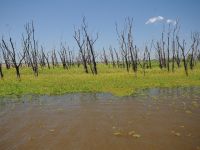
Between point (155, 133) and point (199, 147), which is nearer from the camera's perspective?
point (199, 147)

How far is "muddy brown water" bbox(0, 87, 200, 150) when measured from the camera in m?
7.41

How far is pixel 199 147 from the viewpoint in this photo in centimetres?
683

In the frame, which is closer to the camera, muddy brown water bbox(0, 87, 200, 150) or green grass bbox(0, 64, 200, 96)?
muddy brown water bbox(0, 87, 200, 150)

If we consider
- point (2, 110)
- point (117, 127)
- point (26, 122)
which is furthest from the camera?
point (2, 110)

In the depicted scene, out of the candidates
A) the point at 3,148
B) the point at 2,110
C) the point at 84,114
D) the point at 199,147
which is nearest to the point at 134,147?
the point at 199,147

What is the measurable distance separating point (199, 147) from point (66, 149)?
11.4ft

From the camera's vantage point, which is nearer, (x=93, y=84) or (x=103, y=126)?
(x=103, y=126)

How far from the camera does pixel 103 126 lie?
9.46m

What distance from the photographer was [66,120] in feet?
34.7

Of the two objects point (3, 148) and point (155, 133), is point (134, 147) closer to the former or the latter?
point (155, 133)

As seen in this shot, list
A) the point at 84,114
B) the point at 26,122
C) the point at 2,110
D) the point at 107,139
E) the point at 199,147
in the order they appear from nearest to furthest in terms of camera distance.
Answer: the point at 199,147 < the point at 107,139 < the point at 26,122 < the point at 84,114 < the point at 2,110

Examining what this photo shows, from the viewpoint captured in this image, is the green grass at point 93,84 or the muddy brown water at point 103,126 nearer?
the muddy brown water at point 103,126

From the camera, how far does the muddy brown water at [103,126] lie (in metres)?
7.41

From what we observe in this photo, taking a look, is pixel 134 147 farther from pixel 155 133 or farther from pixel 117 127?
pixel 117 127
